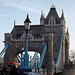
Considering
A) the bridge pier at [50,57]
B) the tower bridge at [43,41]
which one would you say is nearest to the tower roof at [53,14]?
the tower bridge at [43,41]

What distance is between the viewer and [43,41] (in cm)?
4784

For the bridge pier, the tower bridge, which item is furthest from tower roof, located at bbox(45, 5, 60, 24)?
the bridge pier

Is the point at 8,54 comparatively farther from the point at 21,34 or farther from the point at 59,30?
the point at 59,30

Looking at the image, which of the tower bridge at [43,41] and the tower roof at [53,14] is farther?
the tower roof at [53,14]

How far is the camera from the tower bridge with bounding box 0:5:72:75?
4547 centimetres

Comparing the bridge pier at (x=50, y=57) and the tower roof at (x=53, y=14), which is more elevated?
the tower roof at (x=53, y=14)

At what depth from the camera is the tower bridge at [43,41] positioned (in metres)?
45.5

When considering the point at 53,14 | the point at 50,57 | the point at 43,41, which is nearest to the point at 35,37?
the point at 43,41

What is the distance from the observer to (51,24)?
2267 inches

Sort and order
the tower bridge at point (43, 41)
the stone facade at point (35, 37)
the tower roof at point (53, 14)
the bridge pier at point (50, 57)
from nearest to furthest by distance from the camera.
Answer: the bridge pier at point (50, 57) < the tower bridge at point (43, 41) < the stone facade at point (35, 37) < the tower roof at point (53, 14)

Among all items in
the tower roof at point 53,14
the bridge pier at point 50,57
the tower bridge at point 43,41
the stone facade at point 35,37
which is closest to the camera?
the bridge pier at point 50,57

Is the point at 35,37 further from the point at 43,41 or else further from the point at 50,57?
the point at 50,57

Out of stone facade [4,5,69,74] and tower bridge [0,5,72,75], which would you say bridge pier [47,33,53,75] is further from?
stone facade [4,5,69,74]

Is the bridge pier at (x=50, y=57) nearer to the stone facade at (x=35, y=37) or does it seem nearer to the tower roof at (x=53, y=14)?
the stone facade at (x=35, y=37)
